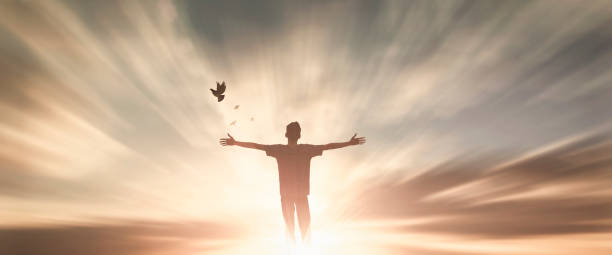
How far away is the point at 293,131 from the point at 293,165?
901mm

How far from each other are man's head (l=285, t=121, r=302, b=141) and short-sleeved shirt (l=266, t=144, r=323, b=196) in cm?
24

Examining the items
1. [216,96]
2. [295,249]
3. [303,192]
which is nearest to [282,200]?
[303,192]

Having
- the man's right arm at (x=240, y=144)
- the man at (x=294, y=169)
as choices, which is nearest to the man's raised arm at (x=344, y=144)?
the man at (x=294, y=169)

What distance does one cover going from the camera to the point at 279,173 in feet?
31.4

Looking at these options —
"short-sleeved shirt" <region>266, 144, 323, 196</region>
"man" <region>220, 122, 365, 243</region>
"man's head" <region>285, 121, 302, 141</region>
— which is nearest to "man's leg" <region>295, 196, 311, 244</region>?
"man" <region>220, 122, 365, 243</region>

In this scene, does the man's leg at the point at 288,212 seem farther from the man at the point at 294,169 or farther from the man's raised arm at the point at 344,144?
the man's raised arm at the point at 344,144

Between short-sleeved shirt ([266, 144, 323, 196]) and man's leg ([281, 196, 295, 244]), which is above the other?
short-sleeved shirt ([266, 144, 323, 196])

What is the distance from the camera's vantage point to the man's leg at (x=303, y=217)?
30.4 ft

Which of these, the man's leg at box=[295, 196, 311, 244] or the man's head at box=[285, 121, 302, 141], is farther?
the man's head at box=[285, 121, 302, 141]

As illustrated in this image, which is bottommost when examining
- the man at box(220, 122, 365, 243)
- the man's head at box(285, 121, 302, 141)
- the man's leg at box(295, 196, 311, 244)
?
the man's leg at box(295, 196, 311, 244)

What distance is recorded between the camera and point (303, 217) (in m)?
9.30

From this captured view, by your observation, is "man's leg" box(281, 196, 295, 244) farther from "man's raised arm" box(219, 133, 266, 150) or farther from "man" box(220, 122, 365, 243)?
"man's raised arm" box(219, 133, 266, 150)

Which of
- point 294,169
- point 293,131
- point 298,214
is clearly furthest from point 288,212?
point 293,131

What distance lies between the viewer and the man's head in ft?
31.7
